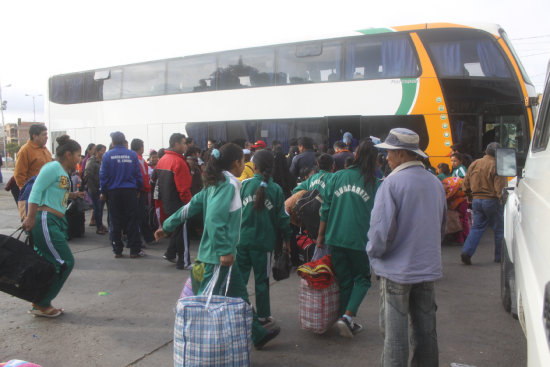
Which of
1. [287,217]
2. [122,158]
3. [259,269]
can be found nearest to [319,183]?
[287,217]

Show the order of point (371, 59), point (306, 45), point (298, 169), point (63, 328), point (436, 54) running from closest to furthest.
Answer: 1. point (63, 328)
2. point (298, 169)
3. point (436, 54)
4. point (371, 59)
5. point (306, 45)

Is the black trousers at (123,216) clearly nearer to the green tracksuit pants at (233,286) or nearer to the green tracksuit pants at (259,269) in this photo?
the green tracksuit pants at (259,269)

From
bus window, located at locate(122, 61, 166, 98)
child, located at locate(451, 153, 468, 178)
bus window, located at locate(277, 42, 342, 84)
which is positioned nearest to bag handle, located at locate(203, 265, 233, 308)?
child, located at locate(451, 153, 468, 178)

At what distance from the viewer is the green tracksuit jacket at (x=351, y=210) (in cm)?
399

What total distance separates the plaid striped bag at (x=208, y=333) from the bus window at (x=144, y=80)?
1178 cm

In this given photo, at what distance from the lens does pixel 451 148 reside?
934cm

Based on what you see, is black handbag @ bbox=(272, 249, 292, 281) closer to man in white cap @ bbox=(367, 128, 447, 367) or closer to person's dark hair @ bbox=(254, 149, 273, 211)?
person's dark hair @ bbox=(254, 149, 273, 211)

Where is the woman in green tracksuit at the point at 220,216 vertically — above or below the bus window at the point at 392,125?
below

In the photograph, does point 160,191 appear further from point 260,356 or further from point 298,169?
point 260,356

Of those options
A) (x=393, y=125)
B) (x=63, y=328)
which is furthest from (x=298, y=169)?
(x=63, y=328)

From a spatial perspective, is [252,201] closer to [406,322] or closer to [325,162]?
[325,162]

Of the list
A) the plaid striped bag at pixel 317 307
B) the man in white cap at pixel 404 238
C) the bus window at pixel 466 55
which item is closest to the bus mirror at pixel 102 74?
the bus window at pixel 466 55

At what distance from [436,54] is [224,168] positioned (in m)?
7.98

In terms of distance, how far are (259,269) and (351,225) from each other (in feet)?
2.98
